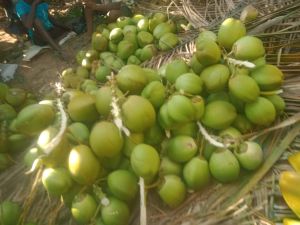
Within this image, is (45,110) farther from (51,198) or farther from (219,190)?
(219,190)

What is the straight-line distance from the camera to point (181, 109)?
1646 mm

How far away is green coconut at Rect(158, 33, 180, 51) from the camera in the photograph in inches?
108

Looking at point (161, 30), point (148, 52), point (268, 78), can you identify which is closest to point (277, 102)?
point (268, 78)

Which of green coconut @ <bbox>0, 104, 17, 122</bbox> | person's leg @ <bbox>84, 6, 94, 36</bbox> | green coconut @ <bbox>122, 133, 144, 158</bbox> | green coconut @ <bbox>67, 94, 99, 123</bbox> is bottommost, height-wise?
person's leg @ <bbox>84, 6, 94, 36</bbox>

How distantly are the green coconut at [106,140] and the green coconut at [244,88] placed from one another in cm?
53

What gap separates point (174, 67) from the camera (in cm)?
192

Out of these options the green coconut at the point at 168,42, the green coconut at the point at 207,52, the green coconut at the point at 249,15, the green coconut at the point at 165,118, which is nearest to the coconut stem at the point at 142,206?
the green coconut at the point at 165,118

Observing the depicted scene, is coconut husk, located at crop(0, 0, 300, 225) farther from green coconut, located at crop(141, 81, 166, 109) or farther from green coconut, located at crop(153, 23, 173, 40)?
green coconut, located at crop(153, 23, 173, 40)

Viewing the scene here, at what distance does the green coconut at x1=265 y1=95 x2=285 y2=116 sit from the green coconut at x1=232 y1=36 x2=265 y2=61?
0.20 m

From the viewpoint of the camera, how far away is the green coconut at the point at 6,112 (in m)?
2.45

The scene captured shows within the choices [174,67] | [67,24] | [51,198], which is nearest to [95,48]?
[174,67]

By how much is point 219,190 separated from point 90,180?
551 mm

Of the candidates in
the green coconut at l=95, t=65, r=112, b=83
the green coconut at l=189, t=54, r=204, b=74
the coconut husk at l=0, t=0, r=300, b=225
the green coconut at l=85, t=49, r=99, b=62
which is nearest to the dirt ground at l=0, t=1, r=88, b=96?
the green coconut at l=85, t=49, r=99, b=62

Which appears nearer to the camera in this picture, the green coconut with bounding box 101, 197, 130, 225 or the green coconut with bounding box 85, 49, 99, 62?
the green coconut with bounding box 101, 197, 130, 225
